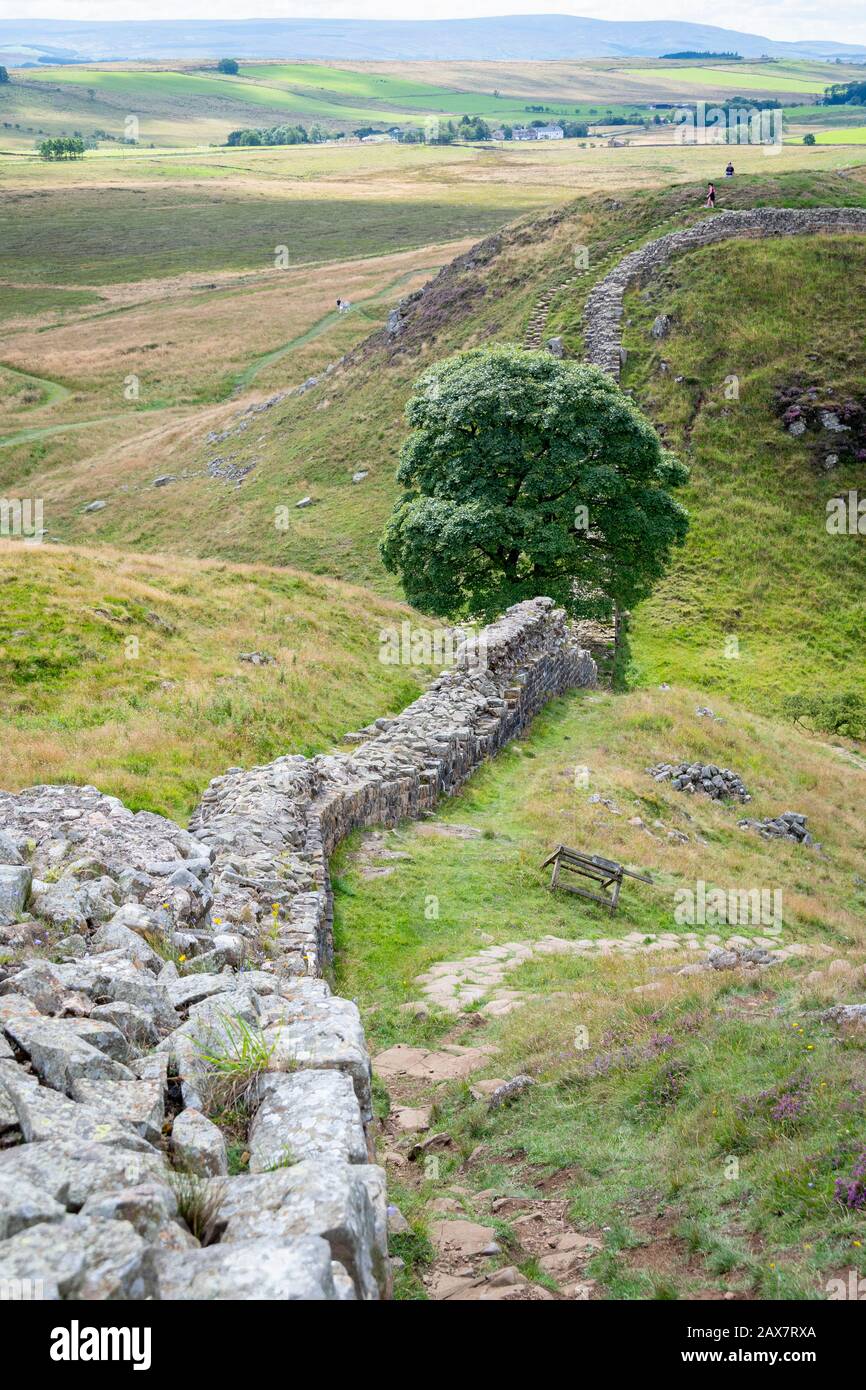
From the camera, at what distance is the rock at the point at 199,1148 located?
6098 mm

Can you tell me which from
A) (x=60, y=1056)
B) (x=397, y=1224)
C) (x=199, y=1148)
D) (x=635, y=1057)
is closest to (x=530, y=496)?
(x=635, y=1057)

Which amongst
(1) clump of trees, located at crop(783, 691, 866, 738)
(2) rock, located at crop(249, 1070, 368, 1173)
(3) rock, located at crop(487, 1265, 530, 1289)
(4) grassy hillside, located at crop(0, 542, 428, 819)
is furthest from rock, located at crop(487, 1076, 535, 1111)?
(1) clump of trees, located at crop(783, 691, 866, 738)

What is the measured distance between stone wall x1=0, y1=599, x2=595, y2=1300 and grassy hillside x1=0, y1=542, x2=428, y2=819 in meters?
3.76

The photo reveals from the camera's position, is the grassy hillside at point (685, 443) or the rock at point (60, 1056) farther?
the grassy hillside at point (685, 443)

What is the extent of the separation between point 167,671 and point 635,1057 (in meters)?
16.4

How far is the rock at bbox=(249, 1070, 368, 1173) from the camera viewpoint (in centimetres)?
634

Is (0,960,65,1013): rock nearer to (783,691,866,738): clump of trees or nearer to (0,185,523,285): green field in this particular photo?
(783,691,866,738): clump of trees

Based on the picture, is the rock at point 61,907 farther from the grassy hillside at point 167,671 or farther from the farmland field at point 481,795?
the grassy hillside at point 167,671

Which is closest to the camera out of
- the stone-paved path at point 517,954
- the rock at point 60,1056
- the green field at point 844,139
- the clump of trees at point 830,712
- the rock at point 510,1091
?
the rock at point 60,1056

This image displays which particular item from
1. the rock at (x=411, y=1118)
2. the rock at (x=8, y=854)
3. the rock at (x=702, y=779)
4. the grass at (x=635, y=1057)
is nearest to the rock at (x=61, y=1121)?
the grass at (x=635, y=1057)

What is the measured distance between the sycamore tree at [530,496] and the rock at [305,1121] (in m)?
27.2

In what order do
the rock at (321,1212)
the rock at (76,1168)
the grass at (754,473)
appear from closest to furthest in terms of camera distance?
1. the rock at (76,1168)
2. the rock at (321,1212)
3. the grass at (754,473)

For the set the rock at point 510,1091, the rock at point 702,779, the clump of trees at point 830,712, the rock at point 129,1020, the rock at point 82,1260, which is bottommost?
the clump of trees at point 830,712

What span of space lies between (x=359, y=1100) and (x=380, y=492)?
148ft
